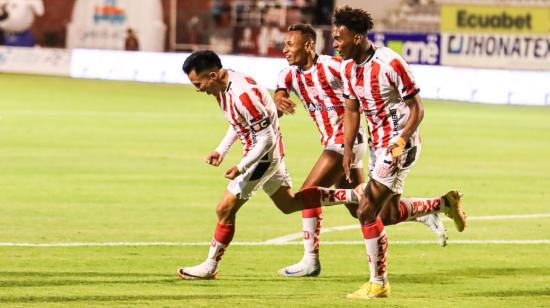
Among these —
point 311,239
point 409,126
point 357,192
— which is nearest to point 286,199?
point 311,239

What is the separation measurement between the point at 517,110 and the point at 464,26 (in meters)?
15.0

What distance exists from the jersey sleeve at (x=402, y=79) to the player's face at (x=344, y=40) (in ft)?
1.01

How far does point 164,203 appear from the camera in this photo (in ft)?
50.8

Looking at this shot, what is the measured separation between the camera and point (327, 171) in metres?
11.2

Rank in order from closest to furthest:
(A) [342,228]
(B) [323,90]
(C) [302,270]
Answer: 1. (C) [302,270]
2. (B) [323,90]
3. (A) [342,228]

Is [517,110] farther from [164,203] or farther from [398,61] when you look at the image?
[398,61]

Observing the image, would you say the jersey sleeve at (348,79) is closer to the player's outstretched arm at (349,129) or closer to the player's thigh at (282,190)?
the player's outstretched arm at (349,129)

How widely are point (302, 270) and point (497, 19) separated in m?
36.9

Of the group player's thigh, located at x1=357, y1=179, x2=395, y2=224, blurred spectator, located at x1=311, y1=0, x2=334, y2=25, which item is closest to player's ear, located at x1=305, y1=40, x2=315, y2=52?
player's thigh, located at x1=357, y1=179, x2=395, y2=224

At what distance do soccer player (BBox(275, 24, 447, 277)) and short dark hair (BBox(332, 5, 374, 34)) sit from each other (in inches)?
54.2

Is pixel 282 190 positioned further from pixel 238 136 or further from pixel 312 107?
pixel 312 107

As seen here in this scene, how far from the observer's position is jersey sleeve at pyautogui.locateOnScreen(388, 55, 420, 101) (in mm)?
9617

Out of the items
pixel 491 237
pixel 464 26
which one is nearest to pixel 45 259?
pixel 491 237

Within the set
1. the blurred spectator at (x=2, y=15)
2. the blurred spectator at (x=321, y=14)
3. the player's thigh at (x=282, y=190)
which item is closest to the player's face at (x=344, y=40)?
the player's thigh at (x=282, y=190)
